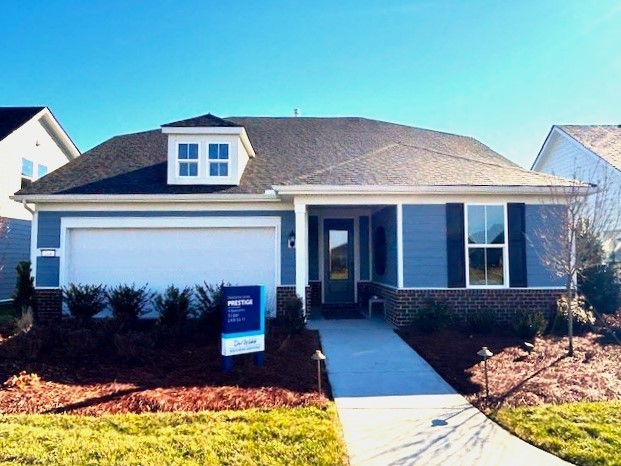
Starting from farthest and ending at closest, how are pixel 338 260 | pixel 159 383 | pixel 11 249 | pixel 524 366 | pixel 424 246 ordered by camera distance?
pixel 11 249 < pixel 338 260 < pixel 424 246 < pixel 524 366 < pixel 159 383

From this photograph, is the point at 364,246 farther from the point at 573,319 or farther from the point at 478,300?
the point at 573,319

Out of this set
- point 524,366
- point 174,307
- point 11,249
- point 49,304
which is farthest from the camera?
point 11,249

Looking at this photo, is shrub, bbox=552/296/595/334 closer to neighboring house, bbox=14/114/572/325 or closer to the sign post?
neighboring house, bbox=14/114/572/325

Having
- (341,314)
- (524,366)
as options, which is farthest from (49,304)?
(524,366)

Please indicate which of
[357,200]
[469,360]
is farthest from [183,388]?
[357,200]

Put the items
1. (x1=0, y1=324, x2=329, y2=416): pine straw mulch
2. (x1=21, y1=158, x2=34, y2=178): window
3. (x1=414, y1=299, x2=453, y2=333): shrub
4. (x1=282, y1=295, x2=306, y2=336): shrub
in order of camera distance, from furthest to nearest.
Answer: (x1=21, y1=158, x2=34, y2=178): window → (x1=414, y1=299, x2=453, y2=333): shrub → (x1=282, y1=295, x2=306, y2=336): shrub → (x1=0, y1=324, x2=329, y2=416): pine straw mulch

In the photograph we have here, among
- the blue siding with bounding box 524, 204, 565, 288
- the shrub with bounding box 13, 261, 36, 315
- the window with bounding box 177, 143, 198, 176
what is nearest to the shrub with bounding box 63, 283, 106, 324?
the shrub with bounding box 13, 261, 36, 315

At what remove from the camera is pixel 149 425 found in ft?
14.4

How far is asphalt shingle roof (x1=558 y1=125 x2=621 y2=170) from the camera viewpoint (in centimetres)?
1510

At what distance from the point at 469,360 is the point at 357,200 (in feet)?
13.8

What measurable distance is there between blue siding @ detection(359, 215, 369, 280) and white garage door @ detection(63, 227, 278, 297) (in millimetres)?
3313

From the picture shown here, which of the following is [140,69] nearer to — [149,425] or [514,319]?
[149,425]

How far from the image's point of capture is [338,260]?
12.6 m

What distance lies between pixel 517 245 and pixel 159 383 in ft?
26.6
